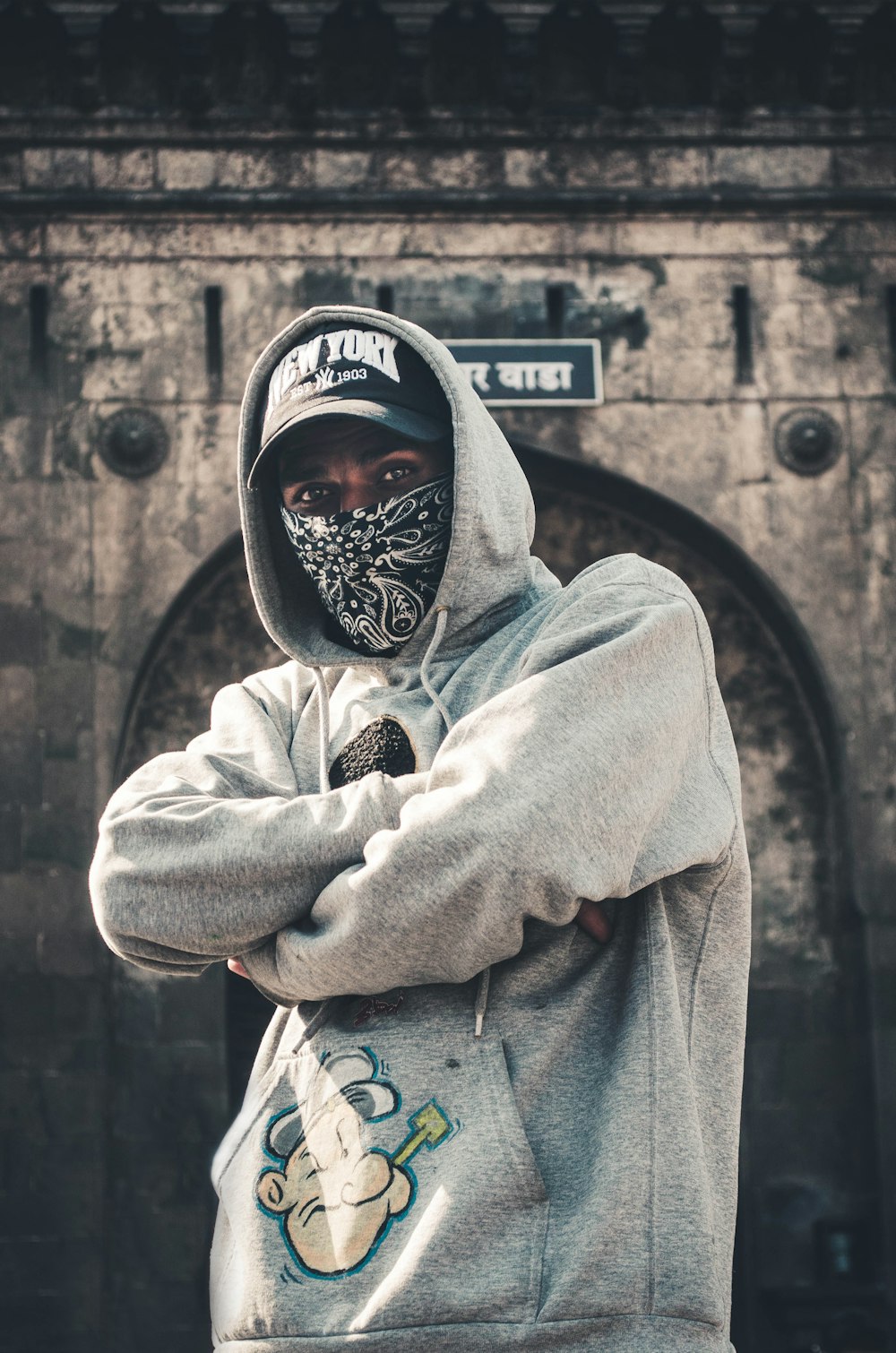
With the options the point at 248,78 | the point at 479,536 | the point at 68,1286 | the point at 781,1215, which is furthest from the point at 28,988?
the point at 479,536

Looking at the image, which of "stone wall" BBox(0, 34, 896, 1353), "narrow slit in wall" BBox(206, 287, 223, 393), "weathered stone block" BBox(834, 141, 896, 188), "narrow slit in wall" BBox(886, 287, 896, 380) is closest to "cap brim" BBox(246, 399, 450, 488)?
"stone wall" BBox(0, 34, 896, 1353)

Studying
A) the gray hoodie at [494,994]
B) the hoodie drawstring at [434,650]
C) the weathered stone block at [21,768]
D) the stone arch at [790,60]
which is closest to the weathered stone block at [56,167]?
the weathered stone block at [21,768]

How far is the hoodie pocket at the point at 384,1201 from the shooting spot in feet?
6.73

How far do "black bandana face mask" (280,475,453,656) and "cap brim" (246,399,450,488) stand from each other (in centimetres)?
8

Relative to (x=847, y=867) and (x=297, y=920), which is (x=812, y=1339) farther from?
(x=297, y=920)

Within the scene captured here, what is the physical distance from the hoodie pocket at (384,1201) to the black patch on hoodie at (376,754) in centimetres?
39

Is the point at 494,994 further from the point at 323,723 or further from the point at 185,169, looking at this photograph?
the point at 185,169

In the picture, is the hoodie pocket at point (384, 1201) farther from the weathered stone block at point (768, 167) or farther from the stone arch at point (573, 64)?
the stone arch at point (573, 64)

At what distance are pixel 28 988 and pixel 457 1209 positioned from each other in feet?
25.3

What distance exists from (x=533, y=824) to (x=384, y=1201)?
0.45 meters

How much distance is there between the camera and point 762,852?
10117mm

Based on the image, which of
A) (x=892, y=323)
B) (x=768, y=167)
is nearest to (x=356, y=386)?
(x=892, y=323)

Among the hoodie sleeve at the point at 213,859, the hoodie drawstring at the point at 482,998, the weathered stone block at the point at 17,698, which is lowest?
the hoodie drawstring at the point at 482,998

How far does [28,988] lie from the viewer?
371 inches
